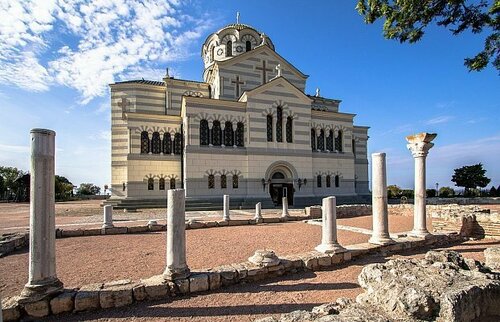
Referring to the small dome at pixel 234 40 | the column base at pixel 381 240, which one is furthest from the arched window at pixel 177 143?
the column base at pixel 381 240

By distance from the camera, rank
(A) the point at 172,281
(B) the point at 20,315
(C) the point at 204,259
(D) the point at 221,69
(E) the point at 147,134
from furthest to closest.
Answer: (D) the point at 221,69 < (E) the point at 147,134 < (C) the point at 204,259 < (A) the point at 172,281 < (B) the point at 20,315

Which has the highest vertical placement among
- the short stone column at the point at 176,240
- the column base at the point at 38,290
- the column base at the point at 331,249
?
the short stone column at the point at 176,240

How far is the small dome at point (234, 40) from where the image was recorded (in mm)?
32963

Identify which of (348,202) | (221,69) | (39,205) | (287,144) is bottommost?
(348,202)

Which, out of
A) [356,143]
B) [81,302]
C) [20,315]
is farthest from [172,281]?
[356,143]

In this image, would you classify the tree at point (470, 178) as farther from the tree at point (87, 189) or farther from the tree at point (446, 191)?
the tree at point (87, 189)

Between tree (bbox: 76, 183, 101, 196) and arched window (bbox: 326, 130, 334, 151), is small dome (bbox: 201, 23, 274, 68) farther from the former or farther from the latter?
tree (bbox: 76, 183, 101, 196)

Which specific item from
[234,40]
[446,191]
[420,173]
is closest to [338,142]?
[234,40]

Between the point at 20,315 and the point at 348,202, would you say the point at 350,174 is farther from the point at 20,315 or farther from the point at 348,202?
the point at 20,315

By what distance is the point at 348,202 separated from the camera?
28.8 m

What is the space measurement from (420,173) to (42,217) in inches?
429

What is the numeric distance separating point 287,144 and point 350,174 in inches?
342

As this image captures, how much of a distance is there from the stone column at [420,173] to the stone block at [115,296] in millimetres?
9024

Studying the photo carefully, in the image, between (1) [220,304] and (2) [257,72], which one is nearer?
(1) [220,304]
